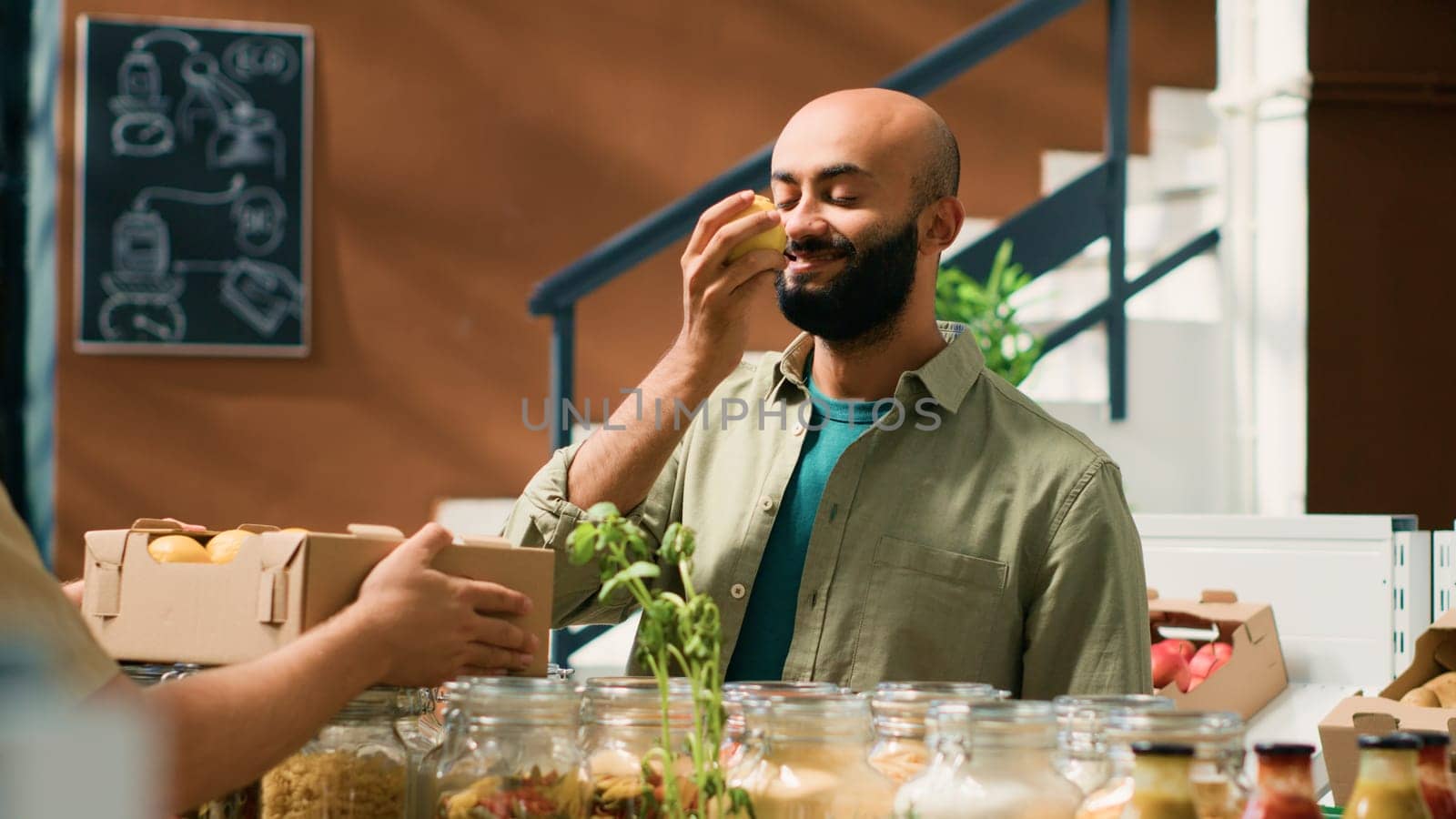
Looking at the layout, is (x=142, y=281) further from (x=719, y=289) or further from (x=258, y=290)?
(x=719, y=289)

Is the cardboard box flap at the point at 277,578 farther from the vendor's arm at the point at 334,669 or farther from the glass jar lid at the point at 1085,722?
the glass jar lid at the point at 1085,722

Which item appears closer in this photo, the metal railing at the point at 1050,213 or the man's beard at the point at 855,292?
the man's beard at the point at 855,292

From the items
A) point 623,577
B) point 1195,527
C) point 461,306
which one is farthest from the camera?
point 461,306

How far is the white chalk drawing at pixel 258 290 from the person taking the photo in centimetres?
461

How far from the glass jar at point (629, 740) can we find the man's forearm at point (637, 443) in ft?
2.07

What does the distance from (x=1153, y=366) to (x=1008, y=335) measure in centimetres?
82

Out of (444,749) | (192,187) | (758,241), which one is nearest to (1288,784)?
(444,749)

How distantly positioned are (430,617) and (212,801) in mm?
255

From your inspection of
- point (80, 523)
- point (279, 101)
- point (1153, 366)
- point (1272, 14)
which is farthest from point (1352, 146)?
point (80, 523)

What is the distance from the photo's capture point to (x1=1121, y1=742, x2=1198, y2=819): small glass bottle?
2.69 ft

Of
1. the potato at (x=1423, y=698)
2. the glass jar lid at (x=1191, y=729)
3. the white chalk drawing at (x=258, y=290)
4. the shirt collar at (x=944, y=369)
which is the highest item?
the white chalk drawing at (x=258, y=290)

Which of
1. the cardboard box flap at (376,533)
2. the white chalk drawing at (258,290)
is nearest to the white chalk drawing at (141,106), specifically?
the white chalk drawing at (258,290)

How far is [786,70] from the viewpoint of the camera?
5059mm

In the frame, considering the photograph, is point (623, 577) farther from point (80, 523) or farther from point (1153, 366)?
point (80, 523)
